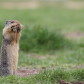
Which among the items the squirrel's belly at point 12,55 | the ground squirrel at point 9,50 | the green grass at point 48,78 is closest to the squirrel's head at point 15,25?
the ground squirrel at point 9,50

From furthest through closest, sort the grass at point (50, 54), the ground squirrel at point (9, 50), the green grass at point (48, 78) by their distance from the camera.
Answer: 1. the ground squirrel at point (9, 50)
2. the grass at point (50, 54)
3. the green grass at point (48, 78)

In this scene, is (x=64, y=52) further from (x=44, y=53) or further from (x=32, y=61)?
(x=32, y=61)

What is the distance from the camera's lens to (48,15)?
717 inches

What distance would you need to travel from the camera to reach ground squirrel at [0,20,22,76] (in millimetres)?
5715

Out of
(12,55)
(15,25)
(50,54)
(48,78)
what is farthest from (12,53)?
(50,54)

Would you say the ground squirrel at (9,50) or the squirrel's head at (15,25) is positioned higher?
the squirrel's head at (15,25)

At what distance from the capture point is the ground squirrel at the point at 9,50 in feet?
18.7

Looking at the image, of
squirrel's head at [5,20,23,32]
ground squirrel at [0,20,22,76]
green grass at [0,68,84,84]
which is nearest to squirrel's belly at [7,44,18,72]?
ground squirrel at [0,20,22,76]

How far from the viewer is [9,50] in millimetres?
5738

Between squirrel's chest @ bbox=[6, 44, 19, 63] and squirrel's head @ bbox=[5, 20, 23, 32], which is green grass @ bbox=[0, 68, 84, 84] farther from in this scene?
squirrel's head @ bbox=[5, 20, 23, 32]

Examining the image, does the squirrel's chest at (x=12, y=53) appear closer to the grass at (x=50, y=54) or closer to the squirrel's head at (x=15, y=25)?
the squirrel's head at (x=15, y=25)

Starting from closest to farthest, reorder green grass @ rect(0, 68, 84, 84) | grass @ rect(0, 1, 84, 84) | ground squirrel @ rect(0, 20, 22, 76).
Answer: green grass @ rect(0, 68, 84, 84) < grass @ rect(0, 1, 84, 84) < ground squirrel @ rect(0, 20, 22, 76)

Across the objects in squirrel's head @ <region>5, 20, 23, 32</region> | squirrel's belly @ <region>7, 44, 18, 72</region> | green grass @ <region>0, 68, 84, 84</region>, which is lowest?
green grass @ <region>0, 68, 84, 84</region>

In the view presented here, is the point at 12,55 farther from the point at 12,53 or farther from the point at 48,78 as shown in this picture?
the point at 48,78
